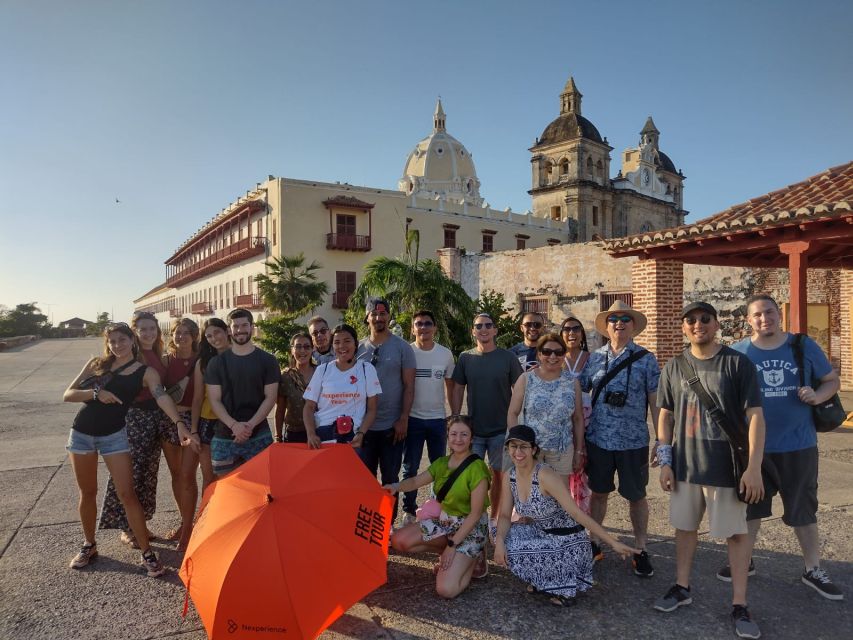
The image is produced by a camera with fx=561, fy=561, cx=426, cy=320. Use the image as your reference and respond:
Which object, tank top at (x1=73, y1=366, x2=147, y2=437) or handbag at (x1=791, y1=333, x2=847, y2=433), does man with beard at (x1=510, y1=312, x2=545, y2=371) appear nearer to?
handbag at (x1=791, y1=333, x2=847, y2=433)

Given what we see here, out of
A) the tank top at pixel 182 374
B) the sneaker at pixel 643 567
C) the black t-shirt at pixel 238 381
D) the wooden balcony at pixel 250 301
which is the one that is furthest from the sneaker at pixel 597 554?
the wooden balcony at pixel 250 301

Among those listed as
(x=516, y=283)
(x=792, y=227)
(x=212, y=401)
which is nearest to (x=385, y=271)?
(x=516, y=283)

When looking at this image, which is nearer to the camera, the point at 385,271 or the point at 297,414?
the point at 297,414

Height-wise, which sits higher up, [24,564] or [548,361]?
[548,361]

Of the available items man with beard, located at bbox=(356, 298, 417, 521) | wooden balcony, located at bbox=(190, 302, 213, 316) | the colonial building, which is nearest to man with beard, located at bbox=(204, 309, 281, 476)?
man with beard, located at bbox=(356, 298, 417, 521)

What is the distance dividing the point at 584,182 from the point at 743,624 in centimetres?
4104

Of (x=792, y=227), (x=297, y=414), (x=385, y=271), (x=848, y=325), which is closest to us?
(x=297, y=414)

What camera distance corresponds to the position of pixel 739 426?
10.1 ft

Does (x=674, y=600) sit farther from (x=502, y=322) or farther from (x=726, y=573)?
(x=502, y=322)

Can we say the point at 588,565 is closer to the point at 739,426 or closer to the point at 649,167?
the point at 739,426

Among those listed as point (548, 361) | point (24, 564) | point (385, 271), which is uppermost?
point (385, 271)

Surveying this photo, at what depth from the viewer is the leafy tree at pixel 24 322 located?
219 ft

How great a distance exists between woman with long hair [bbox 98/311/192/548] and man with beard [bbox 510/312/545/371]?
2809mm

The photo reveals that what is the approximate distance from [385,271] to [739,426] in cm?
1032
